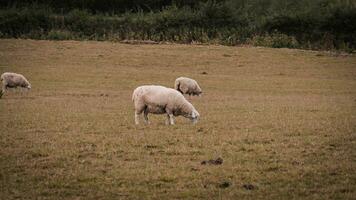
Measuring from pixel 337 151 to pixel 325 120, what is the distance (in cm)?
619

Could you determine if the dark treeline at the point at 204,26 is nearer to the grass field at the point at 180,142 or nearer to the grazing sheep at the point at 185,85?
the grass field at the point at 180,142

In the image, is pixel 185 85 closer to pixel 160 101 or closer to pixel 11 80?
pixel 11 80

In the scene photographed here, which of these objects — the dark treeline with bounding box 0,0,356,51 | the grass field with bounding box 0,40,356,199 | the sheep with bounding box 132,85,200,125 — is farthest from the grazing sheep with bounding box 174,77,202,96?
the dark treeline with bounding box 0,0,356,51

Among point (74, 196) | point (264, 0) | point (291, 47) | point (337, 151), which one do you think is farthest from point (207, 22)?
point (74, 196)

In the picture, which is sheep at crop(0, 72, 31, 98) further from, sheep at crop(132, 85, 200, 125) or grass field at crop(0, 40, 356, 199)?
sheep at crop(132, 85, 200, 125)

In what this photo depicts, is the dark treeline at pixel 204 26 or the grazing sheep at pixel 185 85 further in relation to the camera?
the dark treeline at pixel 204 26

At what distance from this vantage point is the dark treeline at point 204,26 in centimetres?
5575

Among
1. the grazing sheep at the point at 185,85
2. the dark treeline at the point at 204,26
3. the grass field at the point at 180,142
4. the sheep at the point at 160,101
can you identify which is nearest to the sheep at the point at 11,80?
the grass field at the point at 180,142

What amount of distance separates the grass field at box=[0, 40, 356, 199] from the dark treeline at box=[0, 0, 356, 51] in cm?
2003

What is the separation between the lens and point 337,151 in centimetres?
1316

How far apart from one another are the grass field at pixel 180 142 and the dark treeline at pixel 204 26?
20.0m

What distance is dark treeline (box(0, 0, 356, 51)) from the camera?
2195 inches

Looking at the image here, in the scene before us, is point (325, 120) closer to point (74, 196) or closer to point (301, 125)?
point (301, 125)

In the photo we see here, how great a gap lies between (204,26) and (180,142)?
158 feet
